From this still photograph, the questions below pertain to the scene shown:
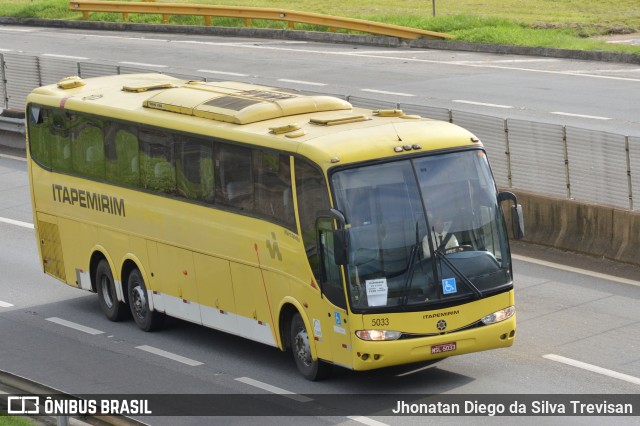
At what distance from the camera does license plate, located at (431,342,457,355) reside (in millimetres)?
14102

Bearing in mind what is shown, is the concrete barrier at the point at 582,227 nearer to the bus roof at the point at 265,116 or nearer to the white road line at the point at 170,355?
the bus roof at the point at 265,116

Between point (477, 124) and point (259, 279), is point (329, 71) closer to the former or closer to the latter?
point (477, 124)

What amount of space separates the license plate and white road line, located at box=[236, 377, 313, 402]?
1.39m

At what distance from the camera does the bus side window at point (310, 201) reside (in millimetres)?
14367

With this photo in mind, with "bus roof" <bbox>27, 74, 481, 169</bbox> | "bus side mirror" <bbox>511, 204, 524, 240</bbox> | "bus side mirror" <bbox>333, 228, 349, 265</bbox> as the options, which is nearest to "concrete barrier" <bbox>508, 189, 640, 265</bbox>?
"bus side mirror" <bbox>511, 204, 524, 240</bbox>

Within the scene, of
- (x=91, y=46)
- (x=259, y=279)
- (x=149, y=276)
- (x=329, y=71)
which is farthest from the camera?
(x=91, y=46)

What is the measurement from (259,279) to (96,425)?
502 centimetres

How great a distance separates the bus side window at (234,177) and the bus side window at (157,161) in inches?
42.4

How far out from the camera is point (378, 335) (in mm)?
13977

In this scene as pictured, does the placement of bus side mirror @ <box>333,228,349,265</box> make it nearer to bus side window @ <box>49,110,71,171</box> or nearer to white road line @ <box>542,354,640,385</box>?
white road line @ <box>542,354,640,385</box>

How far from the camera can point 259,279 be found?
15.6 m

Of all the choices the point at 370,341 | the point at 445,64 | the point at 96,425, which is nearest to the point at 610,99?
the point at 445,64

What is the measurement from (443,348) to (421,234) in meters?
1.18

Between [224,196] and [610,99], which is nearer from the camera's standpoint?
[224,196]
